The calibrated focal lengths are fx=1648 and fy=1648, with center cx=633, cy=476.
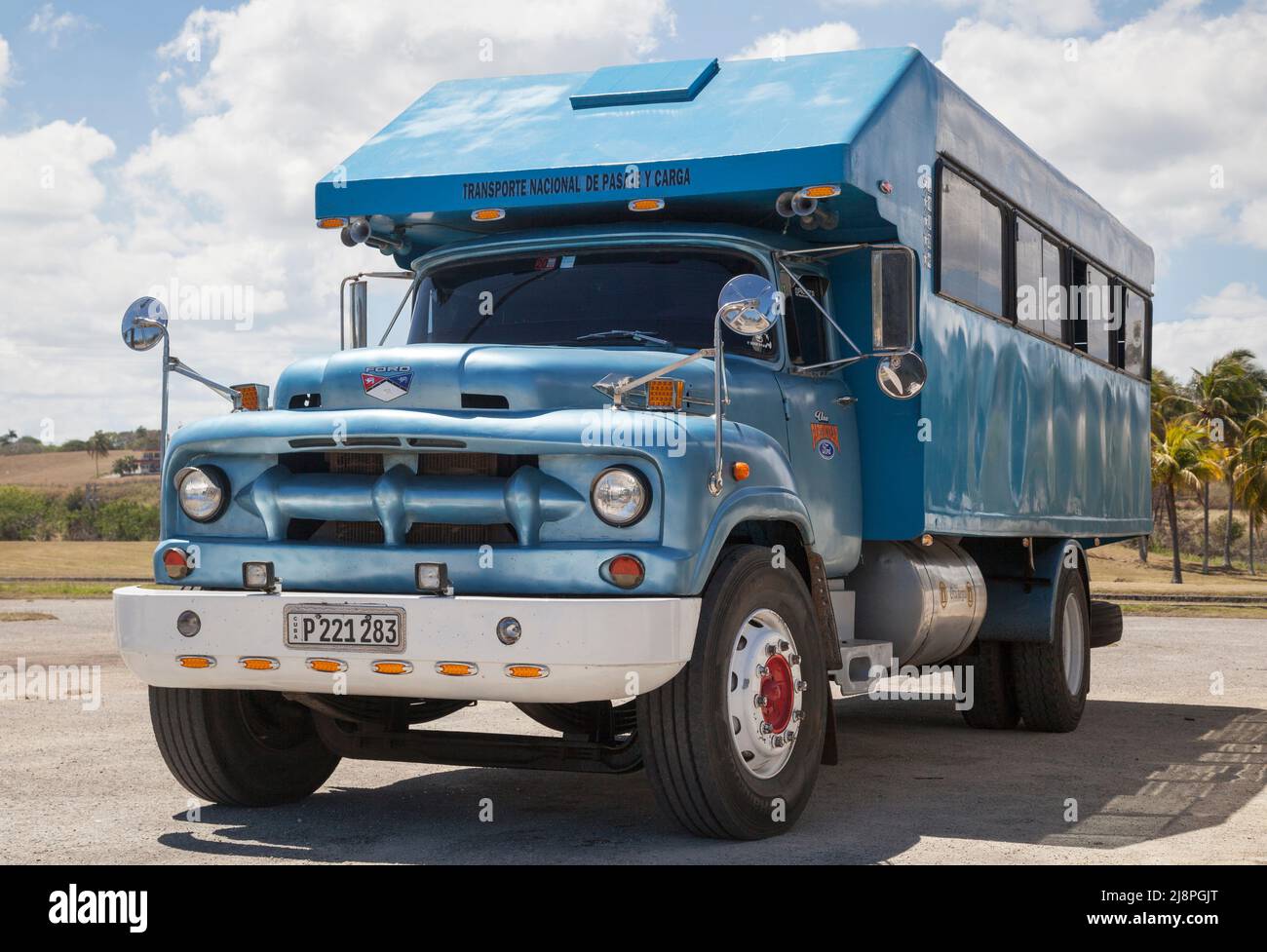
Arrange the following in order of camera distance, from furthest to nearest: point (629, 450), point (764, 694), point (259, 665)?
point (764, 694) < point (259, 665) < point (629, 450)

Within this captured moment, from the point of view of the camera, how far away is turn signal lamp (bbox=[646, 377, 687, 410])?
21.6 ft

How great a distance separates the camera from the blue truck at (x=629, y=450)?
249 inches

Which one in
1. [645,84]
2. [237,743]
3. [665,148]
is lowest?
[237,743]

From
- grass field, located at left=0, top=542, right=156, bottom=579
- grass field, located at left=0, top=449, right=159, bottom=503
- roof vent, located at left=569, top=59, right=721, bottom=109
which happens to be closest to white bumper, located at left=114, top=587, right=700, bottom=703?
roof vent, located at left=569, top=59, right=721, bottom=109

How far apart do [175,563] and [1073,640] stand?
7514mm

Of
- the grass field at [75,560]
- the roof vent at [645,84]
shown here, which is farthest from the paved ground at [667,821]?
the grass field at [75,560]

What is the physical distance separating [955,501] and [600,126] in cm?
289

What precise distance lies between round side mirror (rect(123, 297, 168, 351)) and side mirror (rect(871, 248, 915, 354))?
10.9 ft

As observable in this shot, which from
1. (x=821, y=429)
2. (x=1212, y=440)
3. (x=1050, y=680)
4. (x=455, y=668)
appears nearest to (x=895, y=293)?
(x=821, y=429)

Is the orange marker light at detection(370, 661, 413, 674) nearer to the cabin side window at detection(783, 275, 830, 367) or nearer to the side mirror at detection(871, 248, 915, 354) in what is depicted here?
the cabin side window at detection(783, 275, 830, 367)

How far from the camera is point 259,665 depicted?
6.54m

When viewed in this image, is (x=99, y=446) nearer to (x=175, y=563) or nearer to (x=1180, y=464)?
(x=1180, y=464)

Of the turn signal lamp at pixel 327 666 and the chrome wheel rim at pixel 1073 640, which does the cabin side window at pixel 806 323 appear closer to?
the turn signal lamp at pixel 327 666
